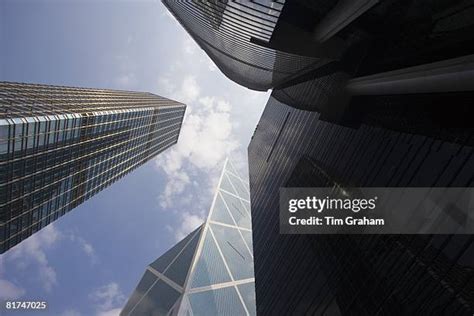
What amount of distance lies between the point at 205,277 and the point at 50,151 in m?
61.6

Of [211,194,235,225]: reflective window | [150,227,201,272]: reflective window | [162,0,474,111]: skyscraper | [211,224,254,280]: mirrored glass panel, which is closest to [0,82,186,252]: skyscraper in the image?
[162,0,474,111]: skyscraper

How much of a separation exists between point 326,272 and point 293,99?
26.2m

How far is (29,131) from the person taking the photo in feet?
128

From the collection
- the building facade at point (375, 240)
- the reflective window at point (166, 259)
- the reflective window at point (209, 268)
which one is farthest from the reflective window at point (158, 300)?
the building facade at point (375, 240)

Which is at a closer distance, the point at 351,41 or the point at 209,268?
the point at 351,41

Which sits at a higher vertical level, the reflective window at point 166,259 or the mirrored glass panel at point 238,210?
the mirrored glass panel at point 238,210

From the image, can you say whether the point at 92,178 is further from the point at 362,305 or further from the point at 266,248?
the point at 362,305

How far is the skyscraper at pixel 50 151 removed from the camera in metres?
39.3

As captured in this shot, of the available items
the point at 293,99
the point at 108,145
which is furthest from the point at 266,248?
the point at 108,145

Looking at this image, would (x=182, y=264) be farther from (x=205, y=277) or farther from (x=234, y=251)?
(x=234, y=251)

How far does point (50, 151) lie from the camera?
4812cm

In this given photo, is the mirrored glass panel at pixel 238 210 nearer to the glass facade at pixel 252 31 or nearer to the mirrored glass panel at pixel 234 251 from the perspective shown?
the mirrored glass panel at pixel 234 251

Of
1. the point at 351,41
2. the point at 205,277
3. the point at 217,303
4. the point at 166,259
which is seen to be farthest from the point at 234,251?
the point at 351,41

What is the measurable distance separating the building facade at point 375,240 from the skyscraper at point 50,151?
31.7m
